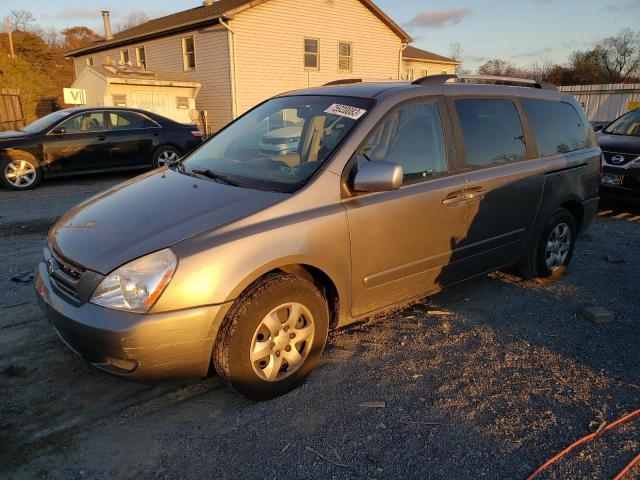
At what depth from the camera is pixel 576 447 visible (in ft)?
8.35

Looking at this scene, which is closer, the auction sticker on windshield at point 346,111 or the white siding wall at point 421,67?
the auction sticker on windshield at point 346,111

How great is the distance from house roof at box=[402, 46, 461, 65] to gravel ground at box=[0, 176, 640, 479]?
28.5 m

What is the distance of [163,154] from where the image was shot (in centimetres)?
1102

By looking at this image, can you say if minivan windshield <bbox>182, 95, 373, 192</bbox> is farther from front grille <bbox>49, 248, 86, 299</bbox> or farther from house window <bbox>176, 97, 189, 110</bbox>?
house window <bbox>176, 97, 189, 110</bbox>

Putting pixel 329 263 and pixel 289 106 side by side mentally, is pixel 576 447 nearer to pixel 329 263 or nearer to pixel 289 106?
pixel 329 263

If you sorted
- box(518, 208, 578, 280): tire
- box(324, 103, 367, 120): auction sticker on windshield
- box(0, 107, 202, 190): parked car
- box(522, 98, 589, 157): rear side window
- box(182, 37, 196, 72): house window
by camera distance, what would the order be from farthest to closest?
box(182, 37, 196, 72): house window → box(0, 107, 202, 190): parked car → box(518, 208, 578, 280): tire → box(522, 98, 589, 157): rear side window → box(324, 103, 367, 120): auction sticker on windshield

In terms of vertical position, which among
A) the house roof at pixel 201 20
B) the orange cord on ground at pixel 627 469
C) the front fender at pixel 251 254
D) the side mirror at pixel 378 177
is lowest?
the orange cord on ground at pixel 627 469

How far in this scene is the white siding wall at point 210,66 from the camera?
20359mm

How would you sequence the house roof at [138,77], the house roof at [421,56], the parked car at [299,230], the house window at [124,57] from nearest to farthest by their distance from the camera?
the parked car at [299,230], the house roof at [138,77], the house window at [124,57], the house roof at [421,56]

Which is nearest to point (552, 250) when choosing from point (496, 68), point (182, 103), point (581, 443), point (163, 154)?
point (581, 443)

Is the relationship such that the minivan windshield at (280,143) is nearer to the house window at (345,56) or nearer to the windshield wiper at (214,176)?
the windshield wiper at (214,176)

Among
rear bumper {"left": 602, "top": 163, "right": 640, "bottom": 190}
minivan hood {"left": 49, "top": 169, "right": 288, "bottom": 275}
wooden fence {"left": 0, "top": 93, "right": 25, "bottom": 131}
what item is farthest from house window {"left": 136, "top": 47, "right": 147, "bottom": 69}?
minivan hood {"left": 49, "top": 169, "right": 288, "bottom": 275}

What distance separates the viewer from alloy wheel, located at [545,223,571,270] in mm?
4766

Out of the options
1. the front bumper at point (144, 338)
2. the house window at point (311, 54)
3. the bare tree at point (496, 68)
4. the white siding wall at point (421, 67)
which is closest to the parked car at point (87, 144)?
the front bumper at point (144, 338)
